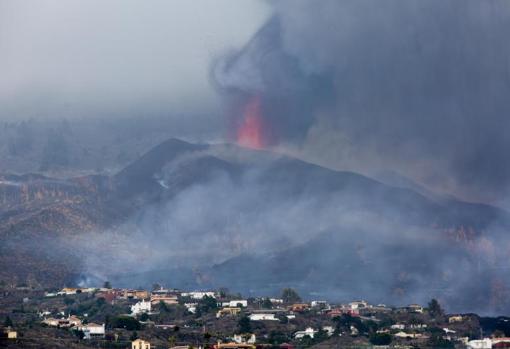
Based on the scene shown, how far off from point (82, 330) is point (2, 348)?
2873 centimetres

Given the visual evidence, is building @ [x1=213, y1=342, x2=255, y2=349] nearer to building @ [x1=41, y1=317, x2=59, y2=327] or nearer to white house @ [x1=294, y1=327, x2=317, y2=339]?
white house @ [x1=294, y1=327, x2=317, y2=339]

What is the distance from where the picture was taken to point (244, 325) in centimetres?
17600

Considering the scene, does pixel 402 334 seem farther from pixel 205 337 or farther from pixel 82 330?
pixel 82 330

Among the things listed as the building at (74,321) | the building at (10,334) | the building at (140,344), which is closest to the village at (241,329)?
the building at (140,344)

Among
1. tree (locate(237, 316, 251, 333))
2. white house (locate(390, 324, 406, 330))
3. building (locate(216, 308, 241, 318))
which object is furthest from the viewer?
building (locate(216, 308, 241, 318))

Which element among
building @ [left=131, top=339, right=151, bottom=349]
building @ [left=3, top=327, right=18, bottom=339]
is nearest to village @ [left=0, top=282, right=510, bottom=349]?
building @ [left=131, top=339, right=151, bottom=349]

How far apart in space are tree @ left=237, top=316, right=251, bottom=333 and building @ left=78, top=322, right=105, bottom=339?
17751mm

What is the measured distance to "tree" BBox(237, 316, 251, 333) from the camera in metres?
174

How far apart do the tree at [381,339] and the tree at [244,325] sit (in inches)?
667

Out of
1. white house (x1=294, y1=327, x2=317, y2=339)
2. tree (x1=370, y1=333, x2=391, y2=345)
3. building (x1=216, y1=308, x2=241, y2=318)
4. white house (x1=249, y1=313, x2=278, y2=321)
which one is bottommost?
tree (x1=370, y1=333, x2=391, y2=345)

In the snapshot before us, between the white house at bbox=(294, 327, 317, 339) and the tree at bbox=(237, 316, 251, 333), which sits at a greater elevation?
the tree at bbox=(237, 316, 251, 333)

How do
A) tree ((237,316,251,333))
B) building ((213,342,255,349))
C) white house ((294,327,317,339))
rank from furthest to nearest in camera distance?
1. tree ((237,316,251,333))
2. white house ((294,327,317,339))
3. building ((213,342,255,349))

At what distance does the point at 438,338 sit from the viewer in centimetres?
16425

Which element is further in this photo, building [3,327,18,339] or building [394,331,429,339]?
building [394,331,429,339]
